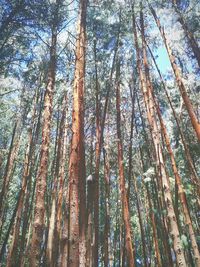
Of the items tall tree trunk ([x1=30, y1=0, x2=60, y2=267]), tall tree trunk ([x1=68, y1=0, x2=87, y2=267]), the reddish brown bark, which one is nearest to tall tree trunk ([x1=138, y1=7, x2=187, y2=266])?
the reddish brown bark

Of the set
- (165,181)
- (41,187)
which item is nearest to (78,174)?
(41,187)

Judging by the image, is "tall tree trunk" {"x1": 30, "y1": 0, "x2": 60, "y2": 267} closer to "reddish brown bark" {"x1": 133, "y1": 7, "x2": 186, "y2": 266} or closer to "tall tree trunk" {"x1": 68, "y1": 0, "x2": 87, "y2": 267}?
"tall tree trunk" {"x1": 68, "y1": 0, "x2": 87, "y2": 267}

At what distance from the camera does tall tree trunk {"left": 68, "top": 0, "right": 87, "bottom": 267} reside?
5.41 meters

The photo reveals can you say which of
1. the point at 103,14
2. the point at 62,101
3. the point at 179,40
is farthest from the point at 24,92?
the point at 179,40

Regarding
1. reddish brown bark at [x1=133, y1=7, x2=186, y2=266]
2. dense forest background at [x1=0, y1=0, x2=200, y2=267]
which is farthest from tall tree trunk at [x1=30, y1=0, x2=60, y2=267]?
reddish brown bark at [x1=133, y1=7, x2=186, y2=266]

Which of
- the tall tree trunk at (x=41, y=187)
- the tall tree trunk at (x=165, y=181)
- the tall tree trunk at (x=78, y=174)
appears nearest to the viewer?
the tall tree trunk at (x=78, y=174)

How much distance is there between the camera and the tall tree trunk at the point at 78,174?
5.41m

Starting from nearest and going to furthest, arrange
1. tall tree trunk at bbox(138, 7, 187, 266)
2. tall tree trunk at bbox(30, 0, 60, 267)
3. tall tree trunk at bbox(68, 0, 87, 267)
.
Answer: tall tree trunk at bbox(68, 0, 87, 267) < tall tree trunk at bbox(138, 7, 187, 266) < tall tree trunk at bbox(30, 0, 60, 267)

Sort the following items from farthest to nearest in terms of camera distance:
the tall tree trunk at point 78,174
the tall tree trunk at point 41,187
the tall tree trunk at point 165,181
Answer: the tall tree trunk at point 41,187, the tall tree trunk at point 165,181, the tall tree trunk at point 78,174

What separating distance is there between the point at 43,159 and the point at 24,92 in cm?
766

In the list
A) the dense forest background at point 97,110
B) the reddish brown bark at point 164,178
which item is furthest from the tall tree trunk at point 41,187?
the reddish brown bark at point 164,178

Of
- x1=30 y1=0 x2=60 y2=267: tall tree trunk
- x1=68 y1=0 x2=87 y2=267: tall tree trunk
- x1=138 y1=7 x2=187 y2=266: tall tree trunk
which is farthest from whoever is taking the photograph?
x1=30 y1=0 x2=60 y2=267: tall tree trunk

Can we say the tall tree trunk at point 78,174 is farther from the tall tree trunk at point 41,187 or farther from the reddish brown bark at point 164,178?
the reddish brown bark at point 164,178

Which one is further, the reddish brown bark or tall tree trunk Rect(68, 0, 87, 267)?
the reddish brown bark
